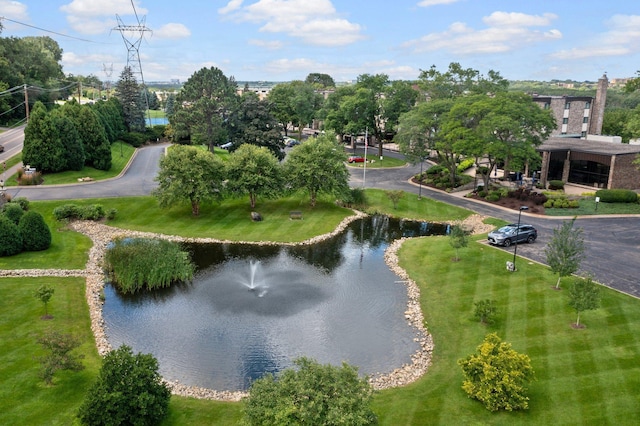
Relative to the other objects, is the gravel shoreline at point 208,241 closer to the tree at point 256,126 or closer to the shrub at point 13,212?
the shrub at point 13,212

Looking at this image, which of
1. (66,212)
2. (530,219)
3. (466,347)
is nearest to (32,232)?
(66,212)

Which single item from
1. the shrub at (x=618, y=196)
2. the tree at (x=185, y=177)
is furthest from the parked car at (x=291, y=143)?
the shrub at (x=618, y=196)

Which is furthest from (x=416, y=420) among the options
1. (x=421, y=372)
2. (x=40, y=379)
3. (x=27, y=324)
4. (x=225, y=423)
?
(x=27, y=324)

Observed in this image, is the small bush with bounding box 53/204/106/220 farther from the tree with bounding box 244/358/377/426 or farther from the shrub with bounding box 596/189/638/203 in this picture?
the shrub with bounding box 596/189/638/203

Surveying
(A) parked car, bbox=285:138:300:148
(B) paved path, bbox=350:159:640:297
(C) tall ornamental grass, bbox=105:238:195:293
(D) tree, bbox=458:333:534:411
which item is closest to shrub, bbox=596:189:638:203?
(B) paved path, bbox=350:159:640:297

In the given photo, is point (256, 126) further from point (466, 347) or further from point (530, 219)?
point (466, 347)

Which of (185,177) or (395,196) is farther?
(395,196)
